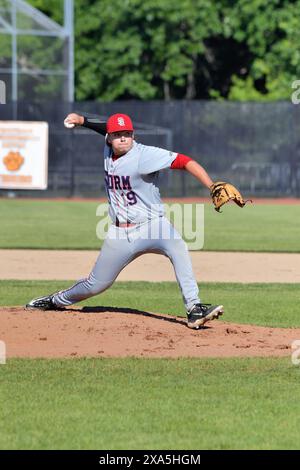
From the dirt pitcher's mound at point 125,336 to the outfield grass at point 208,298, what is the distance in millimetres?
920

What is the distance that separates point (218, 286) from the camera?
1355 cm

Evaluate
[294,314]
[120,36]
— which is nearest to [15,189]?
[120,36]

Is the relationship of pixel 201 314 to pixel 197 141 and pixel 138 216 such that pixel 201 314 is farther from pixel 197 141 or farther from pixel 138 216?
pixel 197 141

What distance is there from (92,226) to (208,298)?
1093cm

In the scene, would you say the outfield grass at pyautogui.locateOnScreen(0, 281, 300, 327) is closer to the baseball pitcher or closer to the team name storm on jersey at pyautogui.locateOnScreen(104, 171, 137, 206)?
the baseball pitcher

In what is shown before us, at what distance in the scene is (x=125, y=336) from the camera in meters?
9.25

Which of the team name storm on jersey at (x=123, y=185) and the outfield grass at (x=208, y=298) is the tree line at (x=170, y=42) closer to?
the outfield grass at (x=208, y=298)

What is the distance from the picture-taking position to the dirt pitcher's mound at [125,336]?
879 cm

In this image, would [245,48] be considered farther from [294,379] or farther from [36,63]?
[294,379]

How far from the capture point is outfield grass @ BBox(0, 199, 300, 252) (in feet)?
62.0

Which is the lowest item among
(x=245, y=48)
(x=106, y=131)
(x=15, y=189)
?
(x=15, y=189)

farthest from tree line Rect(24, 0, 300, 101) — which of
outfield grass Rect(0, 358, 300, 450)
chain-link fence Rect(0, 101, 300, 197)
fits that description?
outfield grass Rect(0, 358, 300, 450)

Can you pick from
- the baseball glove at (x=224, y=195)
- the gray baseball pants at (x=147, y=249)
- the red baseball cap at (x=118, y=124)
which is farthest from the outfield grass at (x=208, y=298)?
the red baseball cap at (x=118, y=124)
